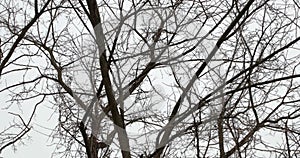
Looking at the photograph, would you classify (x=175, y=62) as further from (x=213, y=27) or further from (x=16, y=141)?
(x=16, y=141)

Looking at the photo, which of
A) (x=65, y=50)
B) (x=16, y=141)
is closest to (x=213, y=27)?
(x=65, y=50)

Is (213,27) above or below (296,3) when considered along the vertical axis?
below

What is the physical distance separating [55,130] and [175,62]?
2.50 ft

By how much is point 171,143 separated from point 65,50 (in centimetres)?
87

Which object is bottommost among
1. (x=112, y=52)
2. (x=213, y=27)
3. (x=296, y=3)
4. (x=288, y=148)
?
(x=288, y=148)

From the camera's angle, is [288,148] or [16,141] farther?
[16,141]

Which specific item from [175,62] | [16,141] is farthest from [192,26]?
[16,141]

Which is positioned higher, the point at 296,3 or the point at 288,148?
the point at 296,3

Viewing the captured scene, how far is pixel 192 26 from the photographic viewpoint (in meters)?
2.40

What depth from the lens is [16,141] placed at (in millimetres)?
2514

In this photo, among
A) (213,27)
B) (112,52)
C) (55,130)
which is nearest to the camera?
(112,52)

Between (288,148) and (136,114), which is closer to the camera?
(288,148)

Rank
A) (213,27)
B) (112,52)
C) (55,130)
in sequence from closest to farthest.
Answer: (112,52)
(213,27)
(55,130)

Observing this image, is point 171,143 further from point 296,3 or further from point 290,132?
point 296,3
